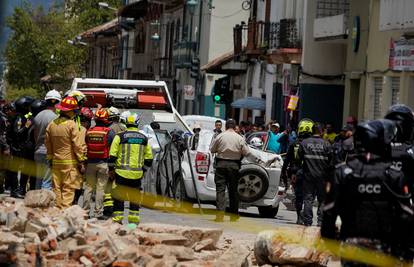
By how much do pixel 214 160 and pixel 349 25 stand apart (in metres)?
16.2

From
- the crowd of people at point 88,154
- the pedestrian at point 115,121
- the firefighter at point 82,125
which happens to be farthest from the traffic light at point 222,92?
the pedestrian at point 115,121

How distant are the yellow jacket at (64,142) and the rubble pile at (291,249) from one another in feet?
13.9

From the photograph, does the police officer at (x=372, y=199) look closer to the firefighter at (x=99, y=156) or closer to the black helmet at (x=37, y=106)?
the firefighter at (x=99, y=156)

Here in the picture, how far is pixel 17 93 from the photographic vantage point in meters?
93.5

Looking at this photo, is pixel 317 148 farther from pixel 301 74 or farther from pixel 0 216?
pixel 301 74

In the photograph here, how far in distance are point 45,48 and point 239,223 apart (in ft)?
230

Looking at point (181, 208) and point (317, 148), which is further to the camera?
point (181, 208)

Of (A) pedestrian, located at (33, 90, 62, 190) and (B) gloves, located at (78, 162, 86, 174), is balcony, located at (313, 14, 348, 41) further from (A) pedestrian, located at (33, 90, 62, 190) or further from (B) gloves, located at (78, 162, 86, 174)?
(B) gloves, located at (78, 162, 86, 174)

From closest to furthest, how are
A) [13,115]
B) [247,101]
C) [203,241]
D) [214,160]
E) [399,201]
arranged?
[399,201]
[203,241]
[214,160]
[13,115]
[247,101]

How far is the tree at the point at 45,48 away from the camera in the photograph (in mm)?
87938

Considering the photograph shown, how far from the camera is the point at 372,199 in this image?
8.92m

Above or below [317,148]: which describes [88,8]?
above

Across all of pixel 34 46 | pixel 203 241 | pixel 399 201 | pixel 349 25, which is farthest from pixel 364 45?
pixel 34 46

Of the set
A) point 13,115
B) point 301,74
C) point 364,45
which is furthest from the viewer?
point 301,74
